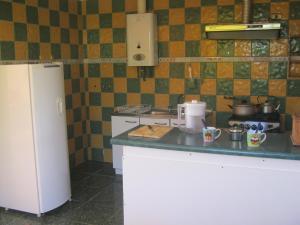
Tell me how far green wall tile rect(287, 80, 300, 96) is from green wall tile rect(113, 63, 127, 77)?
2.01 m

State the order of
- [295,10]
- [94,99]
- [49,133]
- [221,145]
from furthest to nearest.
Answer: [94,99]
[295,10]
[49,133]
[221,145]

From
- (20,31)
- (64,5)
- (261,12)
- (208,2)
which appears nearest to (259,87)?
(261,12)

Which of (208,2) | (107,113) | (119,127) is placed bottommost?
(119,127)

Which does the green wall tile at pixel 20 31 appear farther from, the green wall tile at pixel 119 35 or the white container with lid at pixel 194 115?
the white container with lid at pixel 194 115

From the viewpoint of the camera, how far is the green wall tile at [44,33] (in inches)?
160

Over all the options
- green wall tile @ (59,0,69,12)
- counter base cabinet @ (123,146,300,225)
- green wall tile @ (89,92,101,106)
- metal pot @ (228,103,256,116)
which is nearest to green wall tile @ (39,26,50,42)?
green wall tile @ (59,0,69,12)

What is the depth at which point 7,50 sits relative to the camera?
358 cm

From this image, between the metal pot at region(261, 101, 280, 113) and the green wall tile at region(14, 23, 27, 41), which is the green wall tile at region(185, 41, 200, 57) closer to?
the metal pot at region(261, 101, 280, 113)

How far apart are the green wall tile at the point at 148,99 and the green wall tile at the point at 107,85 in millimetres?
457

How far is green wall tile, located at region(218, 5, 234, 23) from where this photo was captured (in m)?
4.01

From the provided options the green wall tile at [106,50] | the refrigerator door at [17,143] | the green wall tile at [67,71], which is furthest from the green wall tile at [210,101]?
the refrigerator door at [17,143]

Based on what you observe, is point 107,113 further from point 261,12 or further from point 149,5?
point 261,12

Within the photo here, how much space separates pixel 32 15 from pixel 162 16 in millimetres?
1507

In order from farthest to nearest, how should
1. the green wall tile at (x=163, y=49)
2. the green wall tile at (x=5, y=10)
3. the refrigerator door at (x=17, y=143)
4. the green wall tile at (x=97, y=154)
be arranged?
the green wall tile at (x=97, y=154) → the green wall tile at (x=163, y=49) → the green wall tile at (x=5, y=10) → the refrigerator door at (x=17, y=143)
